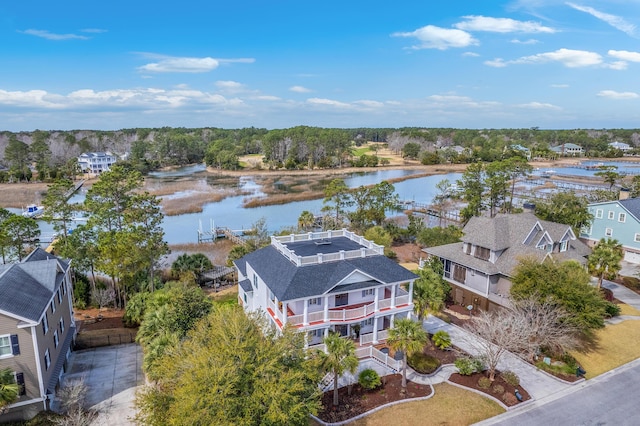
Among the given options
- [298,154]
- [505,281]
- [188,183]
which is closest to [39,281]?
[505,281]

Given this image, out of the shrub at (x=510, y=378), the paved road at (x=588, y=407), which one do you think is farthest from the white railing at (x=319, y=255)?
the paved road at (x=588, y=407)

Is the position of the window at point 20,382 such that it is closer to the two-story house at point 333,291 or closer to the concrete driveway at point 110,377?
the concrete driveway at point 110,377

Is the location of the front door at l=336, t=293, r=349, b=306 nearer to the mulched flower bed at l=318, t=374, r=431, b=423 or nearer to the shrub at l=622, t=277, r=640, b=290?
the mulched flower bed at l=318, t=374, r=431, b=423

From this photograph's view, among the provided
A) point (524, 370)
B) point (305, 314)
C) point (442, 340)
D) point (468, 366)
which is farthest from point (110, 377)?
point (524, 370)

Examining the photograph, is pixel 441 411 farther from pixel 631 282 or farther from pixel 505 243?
pixel 631 282

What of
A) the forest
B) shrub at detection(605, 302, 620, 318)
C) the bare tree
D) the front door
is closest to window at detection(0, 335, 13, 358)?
the front door
